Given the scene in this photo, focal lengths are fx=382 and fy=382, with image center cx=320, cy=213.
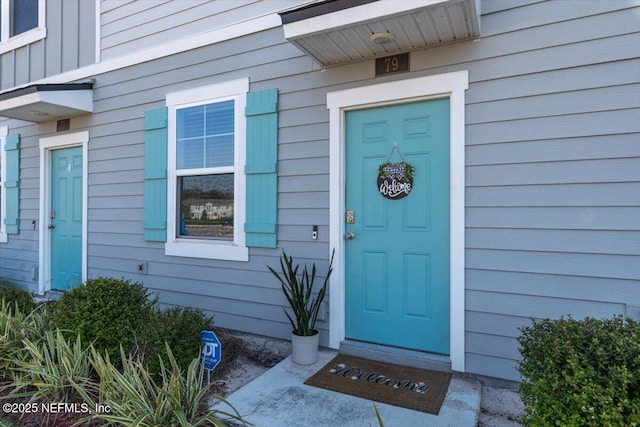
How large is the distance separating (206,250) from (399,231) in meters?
2.04

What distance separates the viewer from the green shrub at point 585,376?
1.50 m

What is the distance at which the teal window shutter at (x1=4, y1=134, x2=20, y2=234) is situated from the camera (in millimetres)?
5603

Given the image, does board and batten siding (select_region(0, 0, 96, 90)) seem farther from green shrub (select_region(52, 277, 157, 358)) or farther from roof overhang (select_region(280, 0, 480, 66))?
roof overhang (select_region(280, 0, 480, 66))

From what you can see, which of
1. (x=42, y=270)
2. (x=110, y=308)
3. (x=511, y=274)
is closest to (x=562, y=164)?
(x=511, y=274)

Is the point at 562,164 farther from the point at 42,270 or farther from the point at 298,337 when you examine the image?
the point at 42,270

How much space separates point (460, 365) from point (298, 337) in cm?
125

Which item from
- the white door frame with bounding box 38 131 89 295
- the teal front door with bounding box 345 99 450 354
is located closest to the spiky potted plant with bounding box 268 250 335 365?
the teal front door with bounding box 345 99 450 354

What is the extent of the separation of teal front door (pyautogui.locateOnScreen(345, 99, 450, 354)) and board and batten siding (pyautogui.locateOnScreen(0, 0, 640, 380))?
220mm

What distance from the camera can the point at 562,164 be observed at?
2609 millimetres

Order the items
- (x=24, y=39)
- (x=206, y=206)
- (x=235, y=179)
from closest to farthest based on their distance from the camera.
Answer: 1. (x=235, y=179)
2. (x=206, y=206)
3. (x=24, y=39)

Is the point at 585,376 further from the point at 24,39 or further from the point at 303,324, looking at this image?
the point at 24,39

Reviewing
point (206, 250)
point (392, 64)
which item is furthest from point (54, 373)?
point (392, 64)

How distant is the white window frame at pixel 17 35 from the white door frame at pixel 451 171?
15.5 ft

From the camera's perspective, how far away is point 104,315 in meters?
2.96
